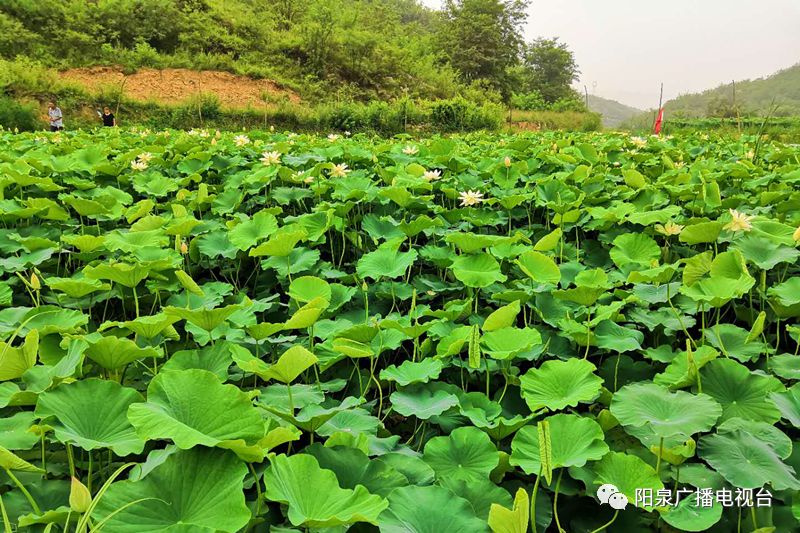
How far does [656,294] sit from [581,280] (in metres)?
0.23

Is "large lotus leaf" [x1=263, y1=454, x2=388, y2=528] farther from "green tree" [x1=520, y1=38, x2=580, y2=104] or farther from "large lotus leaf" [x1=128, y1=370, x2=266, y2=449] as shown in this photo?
"green tree" [x1=520, y1=38, x2=580, y2=104]

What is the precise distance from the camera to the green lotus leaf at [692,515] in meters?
0.76

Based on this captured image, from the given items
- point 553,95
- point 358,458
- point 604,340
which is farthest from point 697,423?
point 553,95

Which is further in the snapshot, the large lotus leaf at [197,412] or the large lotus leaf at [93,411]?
the large lotus leaf at [93,411]

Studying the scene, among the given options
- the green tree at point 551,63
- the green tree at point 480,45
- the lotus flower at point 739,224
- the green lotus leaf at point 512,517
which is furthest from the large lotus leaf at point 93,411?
the green tree at point 551,63

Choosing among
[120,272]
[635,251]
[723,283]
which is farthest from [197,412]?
[635,251]

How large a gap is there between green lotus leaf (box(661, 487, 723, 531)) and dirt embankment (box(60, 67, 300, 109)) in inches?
537

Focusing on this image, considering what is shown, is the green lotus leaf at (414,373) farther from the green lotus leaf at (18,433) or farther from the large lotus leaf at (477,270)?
the green lotus leaf at (18,433)

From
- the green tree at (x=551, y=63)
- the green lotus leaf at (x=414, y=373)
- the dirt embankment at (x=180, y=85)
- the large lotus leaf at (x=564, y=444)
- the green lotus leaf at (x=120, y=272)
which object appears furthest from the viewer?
the green tree at (x=551, y=63)

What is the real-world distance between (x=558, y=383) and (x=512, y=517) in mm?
445

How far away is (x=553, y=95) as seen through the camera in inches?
1268

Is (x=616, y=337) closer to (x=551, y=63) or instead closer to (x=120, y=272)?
(x=120, y=272)

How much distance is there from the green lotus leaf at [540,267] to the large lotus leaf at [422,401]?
0.46 m

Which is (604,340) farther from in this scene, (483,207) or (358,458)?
(483,207)
